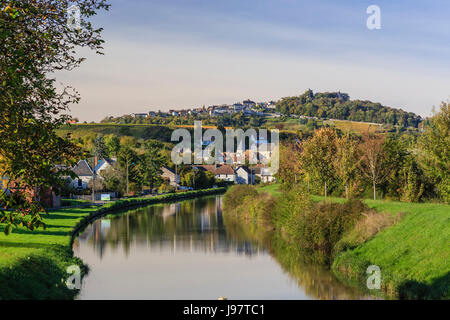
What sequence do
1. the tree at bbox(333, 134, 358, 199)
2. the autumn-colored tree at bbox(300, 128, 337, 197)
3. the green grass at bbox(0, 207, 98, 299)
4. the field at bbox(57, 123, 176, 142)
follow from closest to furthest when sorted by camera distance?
the green grass at bbox(0, 207, 98, 299) < the tree at bbox(333, 134, 358, 199) < the autumn-colored tree at bbox(300, 128, 337, 197) < the field at bbox(57, 123, 176, 142)

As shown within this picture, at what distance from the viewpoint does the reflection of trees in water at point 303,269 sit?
2480 cm

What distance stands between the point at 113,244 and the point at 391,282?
22.9 metres

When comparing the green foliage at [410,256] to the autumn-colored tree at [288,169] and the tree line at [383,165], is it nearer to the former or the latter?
the tree line at [383,165]

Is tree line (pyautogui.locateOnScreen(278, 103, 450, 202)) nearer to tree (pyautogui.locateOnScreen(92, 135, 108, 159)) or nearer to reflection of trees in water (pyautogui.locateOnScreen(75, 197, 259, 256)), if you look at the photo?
reflection of trees in water (pyautogui.locateOnScreen(75, 197, 259, 256))

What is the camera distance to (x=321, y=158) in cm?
4809

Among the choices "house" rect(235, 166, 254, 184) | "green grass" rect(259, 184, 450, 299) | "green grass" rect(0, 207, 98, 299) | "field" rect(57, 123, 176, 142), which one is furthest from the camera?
"field" rect(57, 123, 176, 142)

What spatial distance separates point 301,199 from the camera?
37.5m

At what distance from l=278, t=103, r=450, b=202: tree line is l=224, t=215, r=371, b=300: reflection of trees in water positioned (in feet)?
25.0

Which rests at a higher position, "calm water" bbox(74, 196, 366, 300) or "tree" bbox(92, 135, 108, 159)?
"tree" bbox(92, 135, 108, 159)

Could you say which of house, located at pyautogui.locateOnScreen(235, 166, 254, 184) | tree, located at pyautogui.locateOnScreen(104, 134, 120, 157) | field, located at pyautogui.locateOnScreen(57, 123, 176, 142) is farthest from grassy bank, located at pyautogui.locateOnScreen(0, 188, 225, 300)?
field, located at pyautogui.locateOnScreen(57, 123, 176, 142)

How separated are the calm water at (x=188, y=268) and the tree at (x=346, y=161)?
383 inches

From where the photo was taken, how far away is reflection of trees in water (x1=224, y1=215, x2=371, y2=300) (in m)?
24.8

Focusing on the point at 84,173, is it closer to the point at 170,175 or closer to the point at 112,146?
the point at 170,175

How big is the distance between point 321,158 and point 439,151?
1187cm
